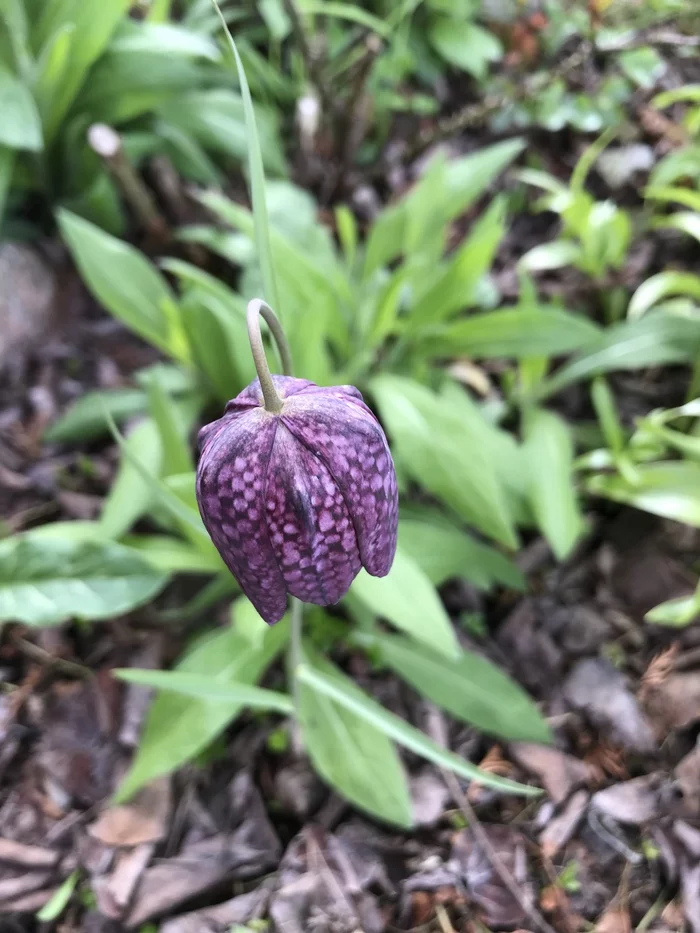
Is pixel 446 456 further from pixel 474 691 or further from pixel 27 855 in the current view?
pixel 27 855

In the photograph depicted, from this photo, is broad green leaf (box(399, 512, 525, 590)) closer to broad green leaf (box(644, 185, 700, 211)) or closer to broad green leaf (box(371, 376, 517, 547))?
broad green leaf (box(371, 376, 517, 547))

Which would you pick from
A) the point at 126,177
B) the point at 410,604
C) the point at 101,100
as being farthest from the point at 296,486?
the point at 101,100

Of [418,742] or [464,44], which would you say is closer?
[418,742]

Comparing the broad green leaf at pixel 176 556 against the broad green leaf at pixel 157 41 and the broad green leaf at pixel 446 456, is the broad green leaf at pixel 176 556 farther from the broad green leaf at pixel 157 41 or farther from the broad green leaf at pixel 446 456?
the broad green leaf at pixel 157 41

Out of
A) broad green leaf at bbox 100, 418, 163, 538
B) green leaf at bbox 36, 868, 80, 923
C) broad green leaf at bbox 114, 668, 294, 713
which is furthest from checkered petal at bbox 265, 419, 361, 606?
green leaf at bbox 36, 868, 80, 923

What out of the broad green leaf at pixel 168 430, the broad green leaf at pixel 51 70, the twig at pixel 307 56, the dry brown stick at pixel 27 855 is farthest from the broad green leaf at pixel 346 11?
the dry brown stick at pixel 27 855

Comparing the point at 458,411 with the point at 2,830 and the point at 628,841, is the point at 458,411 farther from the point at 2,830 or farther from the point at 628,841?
the point at 2,830
